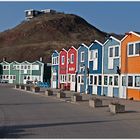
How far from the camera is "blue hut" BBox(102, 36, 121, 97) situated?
143 ft

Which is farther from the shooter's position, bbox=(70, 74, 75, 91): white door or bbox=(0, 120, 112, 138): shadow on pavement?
bbox=(70, 74, 75, 91): white door

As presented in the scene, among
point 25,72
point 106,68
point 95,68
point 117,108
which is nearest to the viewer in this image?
point 117,108

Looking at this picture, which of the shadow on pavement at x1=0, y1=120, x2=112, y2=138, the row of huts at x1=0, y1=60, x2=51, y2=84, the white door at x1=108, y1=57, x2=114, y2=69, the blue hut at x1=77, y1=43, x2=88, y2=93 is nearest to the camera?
the shadow on pavement at x1=0, y1=120, x2=112, y2=138

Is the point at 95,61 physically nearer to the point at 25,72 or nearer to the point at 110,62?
the point at 110,62

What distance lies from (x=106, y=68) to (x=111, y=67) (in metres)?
1.58

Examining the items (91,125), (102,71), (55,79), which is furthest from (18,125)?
(55,79)

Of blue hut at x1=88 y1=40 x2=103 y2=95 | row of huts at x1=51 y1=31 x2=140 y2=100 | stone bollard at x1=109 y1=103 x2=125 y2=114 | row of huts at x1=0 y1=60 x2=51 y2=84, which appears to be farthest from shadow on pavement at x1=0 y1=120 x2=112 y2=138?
row of huts at x1=0 y1=60 x2=51 y2=84

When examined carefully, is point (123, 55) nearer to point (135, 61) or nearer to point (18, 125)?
point (135, 61)

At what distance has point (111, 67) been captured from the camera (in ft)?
148

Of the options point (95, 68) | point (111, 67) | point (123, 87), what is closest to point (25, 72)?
point (95, 68)

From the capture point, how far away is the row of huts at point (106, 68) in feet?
132

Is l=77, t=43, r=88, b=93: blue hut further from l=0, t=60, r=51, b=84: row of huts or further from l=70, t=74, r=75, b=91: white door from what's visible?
l=0, t=60, r=51, b=84: row of huts

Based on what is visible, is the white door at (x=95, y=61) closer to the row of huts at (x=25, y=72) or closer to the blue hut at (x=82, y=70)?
the blue hut at (x=82, y=70)

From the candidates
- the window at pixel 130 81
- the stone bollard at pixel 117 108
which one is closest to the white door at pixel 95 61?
the window at pixel 130 81
